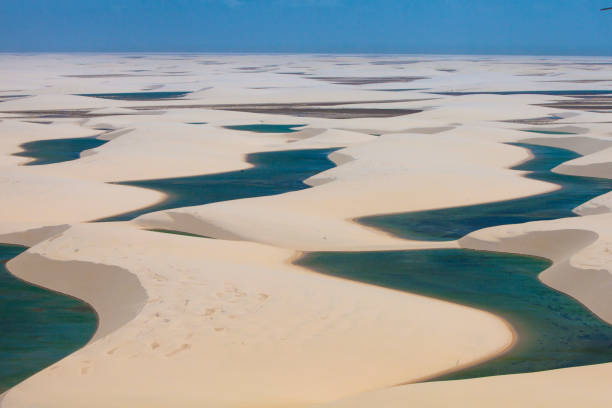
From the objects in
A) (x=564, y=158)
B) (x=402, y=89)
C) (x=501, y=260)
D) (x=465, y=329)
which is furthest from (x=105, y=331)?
(x=402, y=89)

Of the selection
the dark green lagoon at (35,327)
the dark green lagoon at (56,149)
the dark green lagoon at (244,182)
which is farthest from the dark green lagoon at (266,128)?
the dark green lagoon at (35,327)

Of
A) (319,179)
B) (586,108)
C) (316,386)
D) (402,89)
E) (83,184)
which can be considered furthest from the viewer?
(402,89)

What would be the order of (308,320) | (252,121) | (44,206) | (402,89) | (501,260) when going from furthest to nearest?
(402,89) → (252,121) → (44,206) → (501,260) → (308,320)

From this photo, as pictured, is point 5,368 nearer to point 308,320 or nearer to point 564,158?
point 308,320

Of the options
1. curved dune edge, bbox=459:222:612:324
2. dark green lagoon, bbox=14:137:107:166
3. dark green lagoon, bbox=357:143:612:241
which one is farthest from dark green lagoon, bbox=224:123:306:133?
curved dune edge, bbox=459:222:612:324

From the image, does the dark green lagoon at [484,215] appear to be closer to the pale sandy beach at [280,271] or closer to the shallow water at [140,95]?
the pale sandy beach at [280,271]
